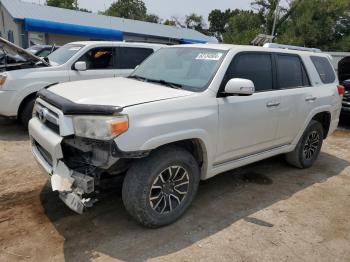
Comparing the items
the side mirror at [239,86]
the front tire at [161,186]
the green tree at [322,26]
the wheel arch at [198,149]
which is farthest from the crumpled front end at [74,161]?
the green tree at [322,26]

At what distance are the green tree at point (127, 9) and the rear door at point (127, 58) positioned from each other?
213 ft

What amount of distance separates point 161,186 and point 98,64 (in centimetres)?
478

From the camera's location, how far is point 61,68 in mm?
6961

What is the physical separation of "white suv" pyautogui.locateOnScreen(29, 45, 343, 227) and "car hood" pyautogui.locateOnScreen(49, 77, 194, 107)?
0.01 metres

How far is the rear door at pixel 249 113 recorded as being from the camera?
3895mm

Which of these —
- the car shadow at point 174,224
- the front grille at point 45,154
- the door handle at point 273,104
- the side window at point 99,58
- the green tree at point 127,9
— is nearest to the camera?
the car shadow at point 174,224

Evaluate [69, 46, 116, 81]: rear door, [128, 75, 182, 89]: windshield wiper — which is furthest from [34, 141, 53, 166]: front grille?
[69, 46, 116, 81]: rear door

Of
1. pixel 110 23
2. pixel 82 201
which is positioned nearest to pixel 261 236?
pixel 82 201

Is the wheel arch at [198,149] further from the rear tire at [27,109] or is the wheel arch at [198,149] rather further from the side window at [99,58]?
the side window at [99,58]

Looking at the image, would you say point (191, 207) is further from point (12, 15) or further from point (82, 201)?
point (12, 15)

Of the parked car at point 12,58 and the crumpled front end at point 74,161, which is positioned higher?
the parked car at point 12,58

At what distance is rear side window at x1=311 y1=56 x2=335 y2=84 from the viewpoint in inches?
216

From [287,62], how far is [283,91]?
510 mm

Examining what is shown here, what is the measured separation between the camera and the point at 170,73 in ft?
13.8
